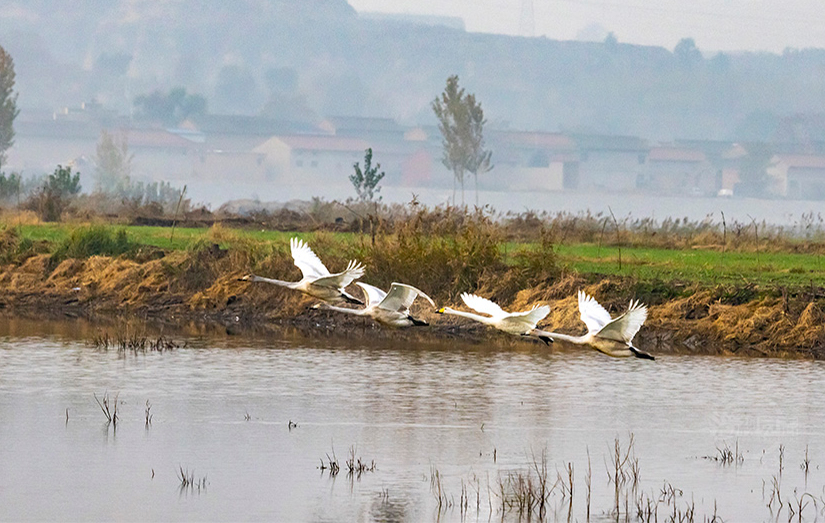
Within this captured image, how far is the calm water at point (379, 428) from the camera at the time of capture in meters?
18.7

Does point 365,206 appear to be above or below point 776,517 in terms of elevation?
above

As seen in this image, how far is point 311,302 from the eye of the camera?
129ft

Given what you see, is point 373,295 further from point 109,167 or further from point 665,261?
point 109,167

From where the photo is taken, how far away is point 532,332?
1803 cm

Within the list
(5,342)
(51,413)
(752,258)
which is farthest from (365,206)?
(51,413)

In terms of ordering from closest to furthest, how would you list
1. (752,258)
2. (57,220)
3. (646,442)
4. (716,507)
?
1. (716,507)
2. (646,442)
3. (752,258)
4. (57,220)

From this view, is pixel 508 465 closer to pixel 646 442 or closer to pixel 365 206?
pixel 646 442

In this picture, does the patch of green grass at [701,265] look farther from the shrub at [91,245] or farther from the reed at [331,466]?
the reed at [331,466]

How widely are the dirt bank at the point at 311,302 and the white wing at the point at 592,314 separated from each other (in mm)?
14590

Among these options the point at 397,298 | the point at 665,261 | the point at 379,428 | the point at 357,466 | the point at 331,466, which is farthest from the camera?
the point at 665,261

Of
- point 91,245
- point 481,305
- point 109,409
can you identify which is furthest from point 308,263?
point 91,245

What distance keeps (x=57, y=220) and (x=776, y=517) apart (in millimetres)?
44893

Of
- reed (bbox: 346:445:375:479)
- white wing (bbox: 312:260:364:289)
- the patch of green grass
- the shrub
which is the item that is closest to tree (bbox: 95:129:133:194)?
the shrub

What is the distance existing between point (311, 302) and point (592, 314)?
68.7 ft
